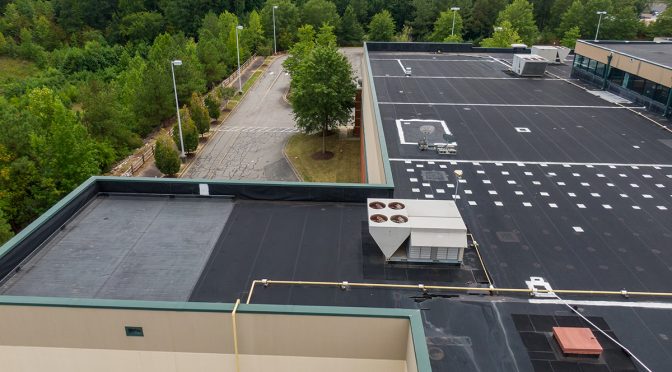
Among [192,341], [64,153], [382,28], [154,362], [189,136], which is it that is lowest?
[189,136]

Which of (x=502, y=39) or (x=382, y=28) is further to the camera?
(x=382, y=28)

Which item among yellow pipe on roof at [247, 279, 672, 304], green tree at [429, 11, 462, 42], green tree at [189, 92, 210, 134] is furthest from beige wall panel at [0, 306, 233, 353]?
green tree at [429, 11, 462, 42]

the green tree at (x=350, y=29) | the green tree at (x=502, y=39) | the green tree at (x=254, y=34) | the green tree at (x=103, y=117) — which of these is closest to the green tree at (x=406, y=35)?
the green tree at (x=350, y=29)

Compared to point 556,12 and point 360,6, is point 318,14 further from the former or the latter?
point 556,12

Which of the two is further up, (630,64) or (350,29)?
(630,64)

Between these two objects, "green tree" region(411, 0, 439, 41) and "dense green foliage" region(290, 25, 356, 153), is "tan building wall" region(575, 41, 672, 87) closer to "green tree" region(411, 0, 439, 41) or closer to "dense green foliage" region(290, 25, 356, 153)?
"dense green foliage" region(290, 25, 356, 153)

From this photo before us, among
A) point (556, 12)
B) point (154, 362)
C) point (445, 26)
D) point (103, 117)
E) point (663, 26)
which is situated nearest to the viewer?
point (154, 362)

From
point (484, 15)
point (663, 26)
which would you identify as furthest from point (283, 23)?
point (663, 26)

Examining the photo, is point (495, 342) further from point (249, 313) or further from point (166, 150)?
point (166, 150)

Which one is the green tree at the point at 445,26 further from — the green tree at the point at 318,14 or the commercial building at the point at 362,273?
the commercial building at the point at 362,273
